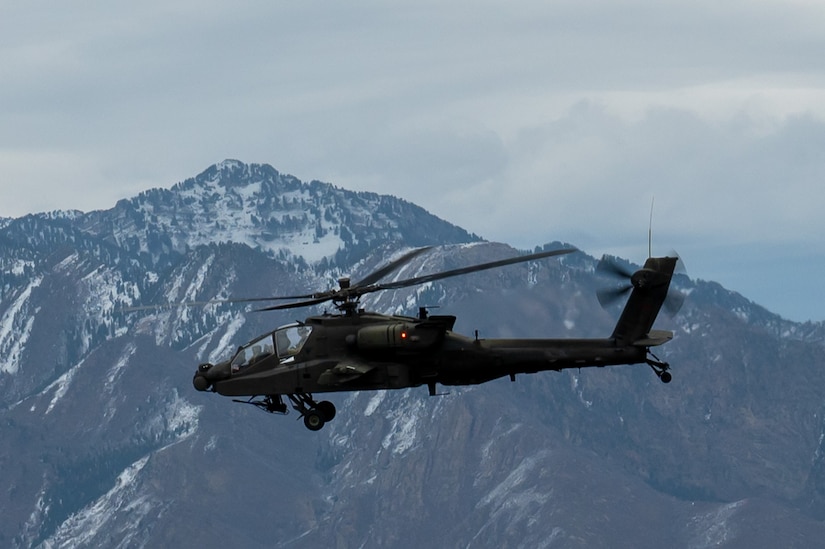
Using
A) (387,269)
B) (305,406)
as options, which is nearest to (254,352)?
(305,406)

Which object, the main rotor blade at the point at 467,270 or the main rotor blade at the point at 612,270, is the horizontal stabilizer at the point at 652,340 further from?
the main rotor blade at the point at 467,270

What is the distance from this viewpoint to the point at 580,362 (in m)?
128

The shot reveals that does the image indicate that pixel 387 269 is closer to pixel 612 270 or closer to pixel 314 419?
pixel 314 419

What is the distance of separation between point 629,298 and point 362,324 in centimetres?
1633

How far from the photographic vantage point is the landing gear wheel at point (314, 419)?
126062 millimetres

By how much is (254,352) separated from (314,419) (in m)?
6.09

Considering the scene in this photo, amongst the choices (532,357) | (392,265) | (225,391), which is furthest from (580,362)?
(225,391)

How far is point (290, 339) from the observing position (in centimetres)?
12862

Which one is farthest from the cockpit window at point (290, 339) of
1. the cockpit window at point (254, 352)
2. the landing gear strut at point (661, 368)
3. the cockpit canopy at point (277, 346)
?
the landing gear strut at point (661, 368)

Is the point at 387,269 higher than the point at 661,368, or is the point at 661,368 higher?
the point at 387,269

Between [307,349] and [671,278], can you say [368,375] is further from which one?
[671,278]

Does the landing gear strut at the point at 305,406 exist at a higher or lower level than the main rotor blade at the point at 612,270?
lower

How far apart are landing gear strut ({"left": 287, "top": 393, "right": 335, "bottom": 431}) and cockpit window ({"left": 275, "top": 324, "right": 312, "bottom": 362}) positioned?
251 cm

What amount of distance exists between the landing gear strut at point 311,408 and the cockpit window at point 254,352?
3.09m
